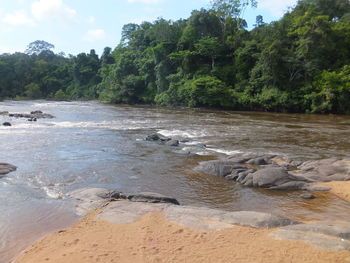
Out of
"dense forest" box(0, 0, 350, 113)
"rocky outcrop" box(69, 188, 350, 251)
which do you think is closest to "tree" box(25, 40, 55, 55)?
"dense forest" box(0, 0, 350, 113)

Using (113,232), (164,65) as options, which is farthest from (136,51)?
(113,232)

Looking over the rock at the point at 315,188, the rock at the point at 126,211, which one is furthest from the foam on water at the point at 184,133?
the rock at the point at 126,211

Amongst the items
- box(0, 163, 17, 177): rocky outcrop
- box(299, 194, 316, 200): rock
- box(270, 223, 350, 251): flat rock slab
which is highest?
box(270, 223, 350, 251): flat rock slab

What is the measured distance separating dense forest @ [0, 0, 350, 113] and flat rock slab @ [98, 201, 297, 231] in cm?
2973

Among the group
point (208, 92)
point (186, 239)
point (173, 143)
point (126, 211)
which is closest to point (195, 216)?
point (186, 239)

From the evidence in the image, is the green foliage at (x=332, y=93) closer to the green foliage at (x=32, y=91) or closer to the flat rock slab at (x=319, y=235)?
the flat rock slab at (x=319, y=235)

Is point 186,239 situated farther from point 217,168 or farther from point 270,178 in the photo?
point 217,168

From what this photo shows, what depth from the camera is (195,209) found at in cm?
688

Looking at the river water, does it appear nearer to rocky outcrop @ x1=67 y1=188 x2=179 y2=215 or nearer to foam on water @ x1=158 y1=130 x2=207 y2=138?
foam on water @ x1=158 y1=130 x2=207 y2=138

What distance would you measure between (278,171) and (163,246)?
5676 millimetres

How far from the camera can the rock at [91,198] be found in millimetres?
7311

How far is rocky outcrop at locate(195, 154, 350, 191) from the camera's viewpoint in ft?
30.7

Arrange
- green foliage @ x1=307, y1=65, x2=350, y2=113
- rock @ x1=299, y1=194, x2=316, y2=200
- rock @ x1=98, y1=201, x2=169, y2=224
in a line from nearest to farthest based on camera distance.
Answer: rock @ x1=98, y1=201, x2=169, y2=224, rock @ x1=299, y1=194, x2=316, y2=200, green foliage @ x1=307, y1=65, x2=350, y2=113

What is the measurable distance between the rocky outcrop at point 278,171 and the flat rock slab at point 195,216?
3155 mm
